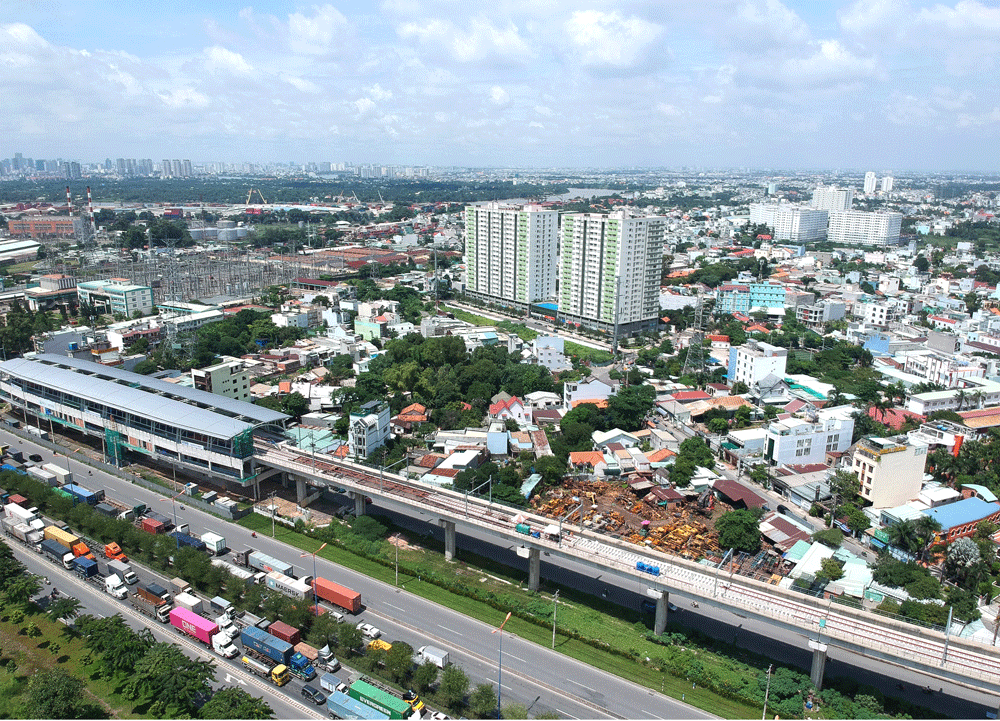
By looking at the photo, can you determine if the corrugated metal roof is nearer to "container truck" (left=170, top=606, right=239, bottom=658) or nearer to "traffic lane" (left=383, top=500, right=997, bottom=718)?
"container truck" (left=170, top=606, right=239, bottom=658)

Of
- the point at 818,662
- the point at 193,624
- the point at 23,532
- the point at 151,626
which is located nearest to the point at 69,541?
the point at 23,532

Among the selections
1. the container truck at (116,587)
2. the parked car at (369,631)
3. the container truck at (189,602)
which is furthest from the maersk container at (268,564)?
the parked car at (369,631)

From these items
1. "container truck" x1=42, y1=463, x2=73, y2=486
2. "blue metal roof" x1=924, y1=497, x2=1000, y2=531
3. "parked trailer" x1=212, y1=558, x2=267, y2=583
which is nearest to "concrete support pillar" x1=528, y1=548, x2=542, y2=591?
"parked trailer" x1=212, y1=558, x2=267, y2=583

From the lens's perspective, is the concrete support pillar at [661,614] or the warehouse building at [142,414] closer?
the concrete support pillar at [661,614]

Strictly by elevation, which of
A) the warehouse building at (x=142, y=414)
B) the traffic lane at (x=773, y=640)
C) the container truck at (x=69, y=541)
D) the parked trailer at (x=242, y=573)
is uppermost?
the warehouse building at (x=142, y=414)

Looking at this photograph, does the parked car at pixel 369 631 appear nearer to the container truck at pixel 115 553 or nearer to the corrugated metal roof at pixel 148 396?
the container truck at pixel 115 553

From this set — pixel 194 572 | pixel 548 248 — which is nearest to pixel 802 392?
pixel 548 248
